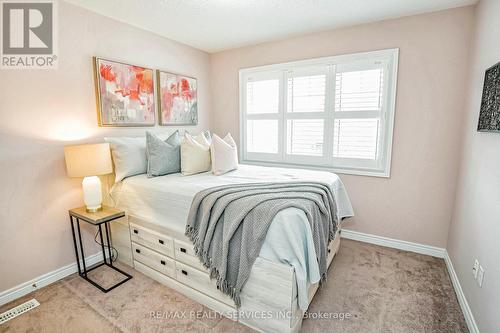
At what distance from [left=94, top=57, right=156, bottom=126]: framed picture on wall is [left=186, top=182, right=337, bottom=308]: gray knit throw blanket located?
1410mm

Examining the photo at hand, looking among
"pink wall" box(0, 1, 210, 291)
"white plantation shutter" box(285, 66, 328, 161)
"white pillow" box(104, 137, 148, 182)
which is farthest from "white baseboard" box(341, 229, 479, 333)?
"pink wall" box(0, 1, 210, 291)

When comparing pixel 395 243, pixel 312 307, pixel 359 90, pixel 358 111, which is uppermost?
pixel 359 90

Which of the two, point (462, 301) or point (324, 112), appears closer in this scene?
point (462, 301)

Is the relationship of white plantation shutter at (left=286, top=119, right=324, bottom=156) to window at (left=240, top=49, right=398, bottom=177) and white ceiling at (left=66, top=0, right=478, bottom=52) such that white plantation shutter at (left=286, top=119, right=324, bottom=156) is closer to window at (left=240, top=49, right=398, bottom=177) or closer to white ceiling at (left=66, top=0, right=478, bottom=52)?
window at (left=240, top=49, right=398, bottom=177)

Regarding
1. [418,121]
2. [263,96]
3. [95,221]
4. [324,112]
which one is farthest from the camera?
[263,96]

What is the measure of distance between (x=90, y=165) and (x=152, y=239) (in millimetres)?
801

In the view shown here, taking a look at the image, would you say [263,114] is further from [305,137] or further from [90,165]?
[90,165]

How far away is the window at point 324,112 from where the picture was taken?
8.93 ft

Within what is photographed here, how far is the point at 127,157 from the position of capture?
2449 millimetres

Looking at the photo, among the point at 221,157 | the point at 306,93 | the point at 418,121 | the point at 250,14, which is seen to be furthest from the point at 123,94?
the point at 418,121

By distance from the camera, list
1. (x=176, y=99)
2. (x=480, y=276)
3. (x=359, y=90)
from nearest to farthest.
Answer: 1. (x=480, y=276)
2. (x=359, y=90)
3. (x=176, y=99)

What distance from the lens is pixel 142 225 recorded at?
2.28 meters

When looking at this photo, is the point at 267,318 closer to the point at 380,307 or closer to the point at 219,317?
the point at 219,317

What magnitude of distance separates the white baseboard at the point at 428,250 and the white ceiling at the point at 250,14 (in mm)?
2328
